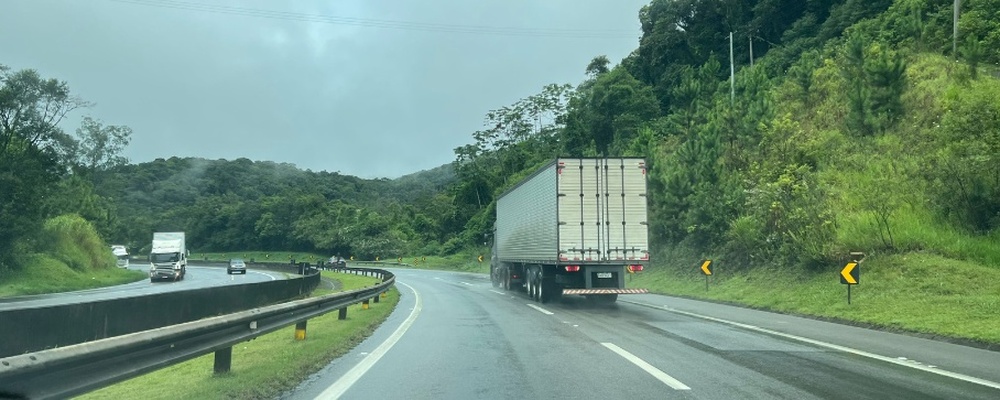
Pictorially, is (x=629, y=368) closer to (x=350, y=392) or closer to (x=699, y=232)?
(x=350, y=392)

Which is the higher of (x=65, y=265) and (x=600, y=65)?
(x=600, y=65)

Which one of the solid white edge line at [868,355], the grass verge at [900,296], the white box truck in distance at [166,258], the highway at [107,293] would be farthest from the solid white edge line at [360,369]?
the white box truck in distance at [166,258]

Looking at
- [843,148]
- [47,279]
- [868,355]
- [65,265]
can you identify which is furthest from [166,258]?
[868,355]

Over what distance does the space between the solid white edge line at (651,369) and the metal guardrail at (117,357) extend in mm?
5028

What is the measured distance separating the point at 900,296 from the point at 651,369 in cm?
1117

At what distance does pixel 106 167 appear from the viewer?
9006cm

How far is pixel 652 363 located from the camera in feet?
32.7

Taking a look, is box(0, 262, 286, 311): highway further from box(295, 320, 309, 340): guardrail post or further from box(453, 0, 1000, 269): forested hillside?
box(453, 0, 1000, 269): forested hillside

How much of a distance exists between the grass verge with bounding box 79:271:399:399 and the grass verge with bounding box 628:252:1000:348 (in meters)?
10.2

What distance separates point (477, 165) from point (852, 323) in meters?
81.2

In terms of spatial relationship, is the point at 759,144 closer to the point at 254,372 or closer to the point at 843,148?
the point at 843,148

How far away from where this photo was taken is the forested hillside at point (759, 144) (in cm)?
2228

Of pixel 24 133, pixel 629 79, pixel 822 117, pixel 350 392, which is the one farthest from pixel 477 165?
pixel 350 392

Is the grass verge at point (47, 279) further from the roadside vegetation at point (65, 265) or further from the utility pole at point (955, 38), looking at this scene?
the utility pole at point (955, 38)
